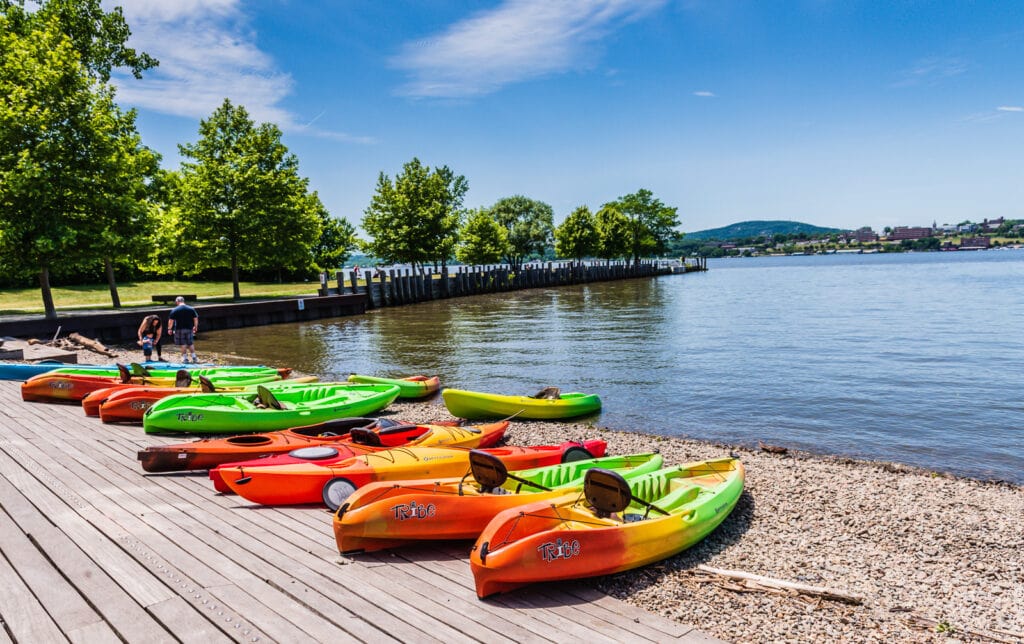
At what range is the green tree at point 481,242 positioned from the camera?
265 feet

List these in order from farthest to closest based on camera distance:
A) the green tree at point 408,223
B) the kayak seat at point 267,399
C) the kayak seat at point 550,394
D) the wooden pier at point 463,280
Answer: the green tree at point 408,223, the wooden pier at point 463,280, the kayak seat at point 550,394, the kayak seat at point 267,399

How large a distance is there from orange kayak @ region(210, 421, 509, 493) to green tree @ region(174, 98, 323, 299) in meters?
33.6

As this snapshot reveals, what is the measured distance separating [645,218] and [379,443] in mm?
103963

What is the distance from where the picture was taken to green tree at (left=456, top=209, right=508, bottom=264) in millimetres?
80875

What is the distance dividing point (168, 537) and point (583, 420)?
9878 millimetres

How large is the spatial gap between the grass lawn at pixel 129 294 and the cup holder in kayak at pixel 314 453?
29091 millimetres

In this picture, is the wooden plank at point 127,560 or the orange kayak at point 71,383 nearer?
the wooden plank at point 127,560

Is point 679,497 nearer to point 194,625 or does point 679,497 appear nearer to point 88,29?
point 194,625

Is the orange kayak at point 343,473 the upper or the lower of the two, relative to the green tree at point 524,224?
lower

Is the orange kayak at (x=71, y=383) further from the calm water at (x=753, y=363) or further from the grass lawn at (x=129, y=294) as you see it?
the grass lawn at (x=129, y=294)

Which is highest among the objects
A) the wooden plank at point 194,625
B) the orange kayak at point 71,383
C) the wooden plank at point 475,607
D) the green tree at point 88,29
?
the green tree at point 88,29

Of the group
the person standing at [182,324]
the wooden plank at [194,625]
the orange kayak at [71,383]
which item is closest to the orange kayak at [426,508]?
the wooden plank at [194,625]

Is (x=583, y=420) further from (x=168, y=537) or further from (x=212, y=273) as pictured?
(x=212, y=273)

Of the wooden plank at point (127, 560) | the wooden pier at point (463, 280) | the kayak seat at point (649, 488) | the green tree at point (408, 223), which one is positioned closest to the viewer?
the wooden plank at point (127, 560)
